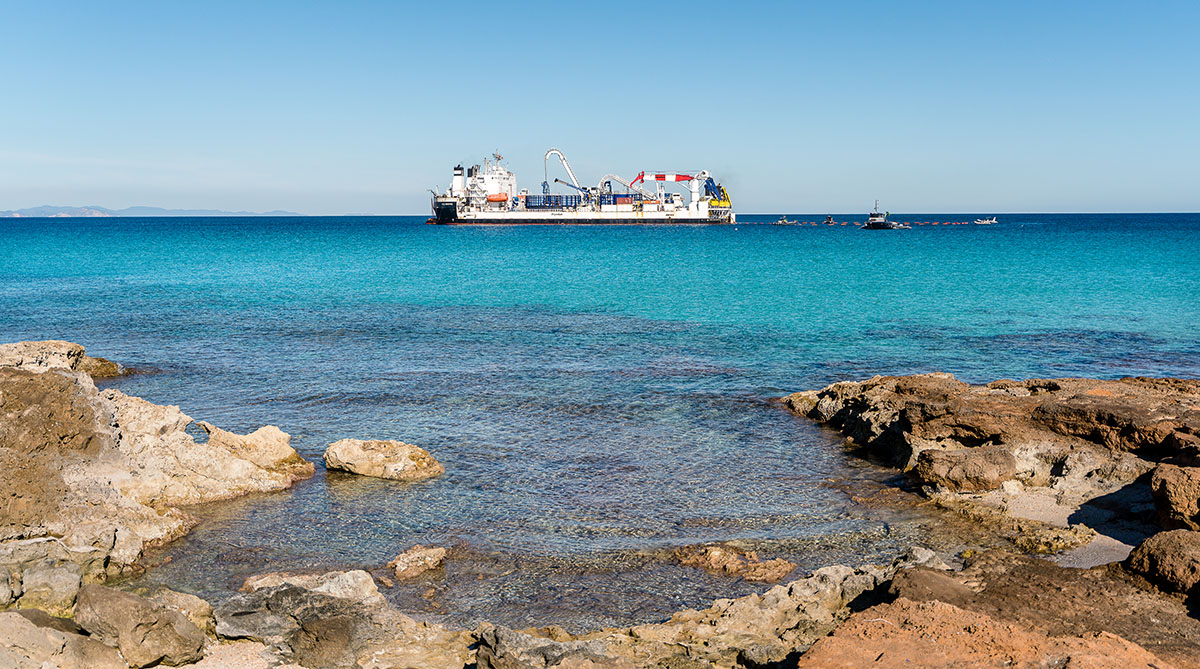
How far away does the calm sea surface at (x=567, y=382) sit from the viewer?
30.1ft

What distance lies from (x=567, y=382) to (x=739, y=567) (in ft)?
30.8

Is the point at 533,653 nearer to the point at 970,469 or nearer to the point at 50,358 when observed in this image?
the point at 970,469

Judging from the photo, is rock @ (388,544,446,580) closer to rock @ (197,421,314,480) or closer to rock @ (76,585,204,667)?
rock @ (76,585,204,667)

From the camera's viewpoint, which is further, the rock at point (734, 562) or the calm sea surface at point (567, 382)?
the calm sea surface at point (567, 382)

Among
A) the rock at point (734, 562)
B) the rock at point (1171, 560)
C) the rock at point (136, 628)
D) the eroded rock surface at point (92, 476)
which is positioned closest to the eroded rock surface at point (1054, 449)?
the rock at point (1171, 560)

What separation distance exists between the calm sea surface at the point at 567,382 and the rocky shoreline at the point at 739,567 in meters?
0.67

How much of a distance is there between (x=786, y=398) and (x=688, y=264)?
131 ft

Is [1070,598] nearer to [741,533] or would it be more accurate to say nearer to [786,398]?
[741,533]

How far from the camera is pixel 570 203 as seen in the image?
114 metres

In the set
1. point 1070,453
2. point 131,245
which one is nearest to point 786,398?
point 1070,453

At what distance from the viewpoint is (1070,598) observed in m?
7.00

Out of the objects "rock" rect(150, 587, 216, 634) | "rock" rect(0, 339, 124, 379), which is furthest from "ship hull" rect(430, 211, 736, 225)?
"rock" rect(150, 587, 216, 634)

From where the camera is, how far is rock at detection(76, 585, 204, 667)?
6473 mm

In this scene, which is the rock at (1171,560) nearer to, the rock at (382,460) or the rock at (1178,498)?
the rock at (1178,498)
